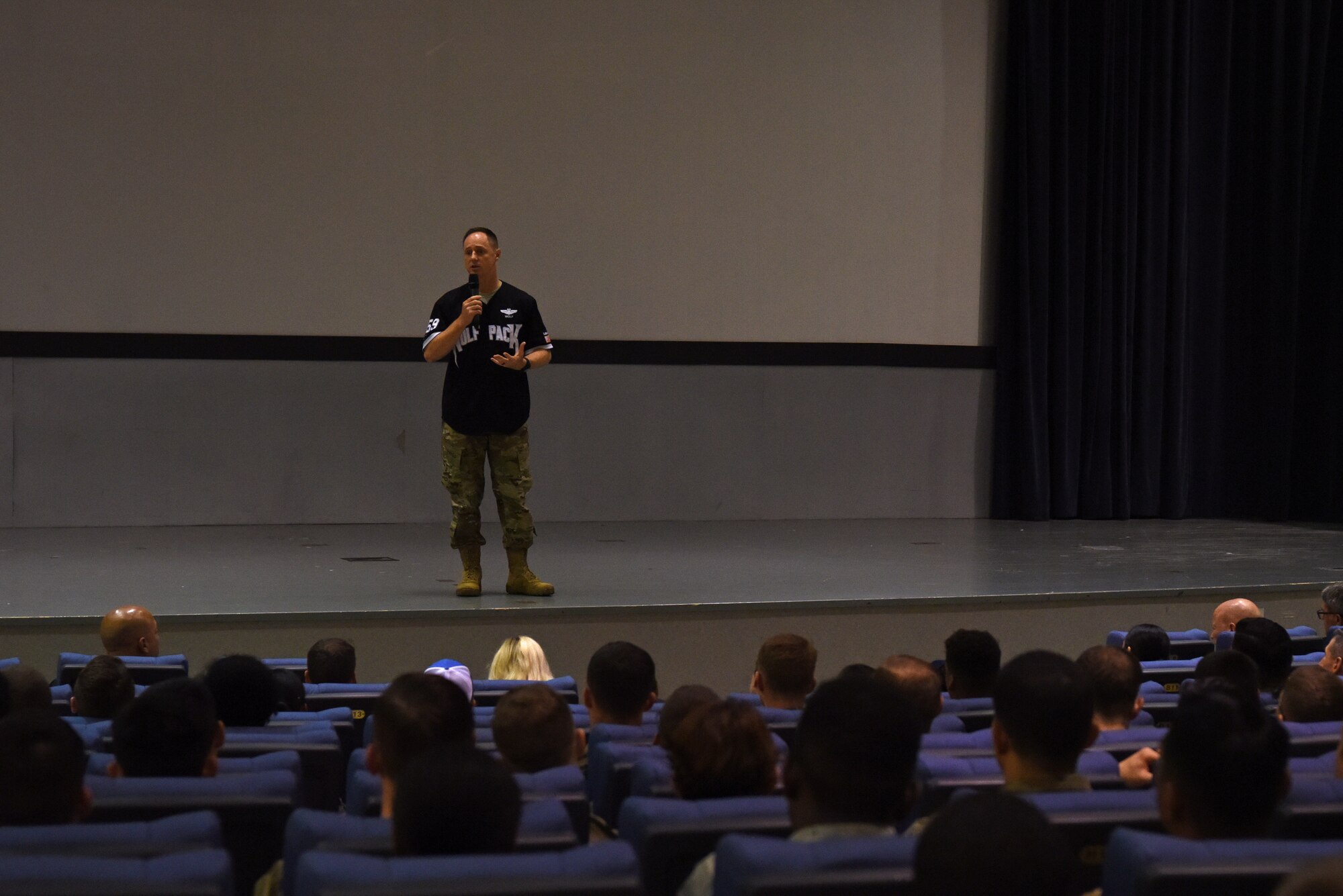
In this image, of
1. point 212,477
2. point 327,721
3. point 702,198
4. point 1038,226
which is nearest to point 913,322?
point 1038,226

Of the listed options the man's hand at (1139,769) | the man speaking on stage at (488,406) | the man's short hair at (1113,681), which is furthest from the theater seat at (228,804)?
the man speaking on stage at (488,406)

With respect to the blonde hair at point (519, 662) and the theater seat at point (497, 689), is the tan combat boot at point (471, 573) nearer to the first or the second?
the blonde hair at point (519, 662)

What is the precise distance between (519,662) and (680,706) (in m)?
1.53

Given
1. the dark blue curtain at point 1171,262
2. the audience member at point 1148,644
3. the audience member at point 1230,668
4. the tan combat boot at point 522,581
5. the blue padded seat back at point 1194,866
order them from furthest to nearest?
A: the dark blue curtain at point 1171,262 < the tan combat boot at point 522,581 < the audience member at point 1148,644 < the audience member at point 1230,668 < the blue padded seat back at point 1194,866

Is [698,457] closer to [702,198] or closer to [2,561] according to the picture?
[702,198]

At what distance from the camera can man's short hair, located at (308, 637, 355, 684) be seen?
393 centimetres

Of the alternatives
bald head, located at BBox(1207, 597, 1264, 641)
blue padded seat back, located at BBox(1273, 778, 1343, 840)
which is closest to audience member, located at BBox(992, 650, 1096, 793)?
blue padded seat back, located at BBox(1273, 778, 1343, 840)

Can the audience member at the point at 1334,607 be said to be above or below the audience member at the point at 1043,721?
below

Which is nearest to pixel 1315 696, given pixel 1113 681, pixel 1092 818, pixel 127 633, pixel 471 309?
pixel 1113 681

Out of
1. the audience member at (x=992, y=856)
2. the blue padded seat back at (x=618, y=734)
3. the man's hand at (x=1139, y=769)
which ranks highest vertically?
the audience member at (x=992, y=856)

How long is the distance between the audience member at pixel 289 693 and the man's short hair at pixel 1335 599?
3228 millimetres

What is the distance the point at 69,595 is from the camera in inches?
204

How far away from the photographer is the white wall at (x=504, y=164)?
7.96 metres

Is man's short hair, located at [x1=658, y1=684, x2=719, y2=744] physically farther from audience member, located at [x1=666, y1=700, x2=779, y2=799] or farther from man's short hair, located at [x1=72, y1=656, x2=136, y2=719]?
man's short hair, located at [x1=72, y1=656, x2=136, y2=719]
